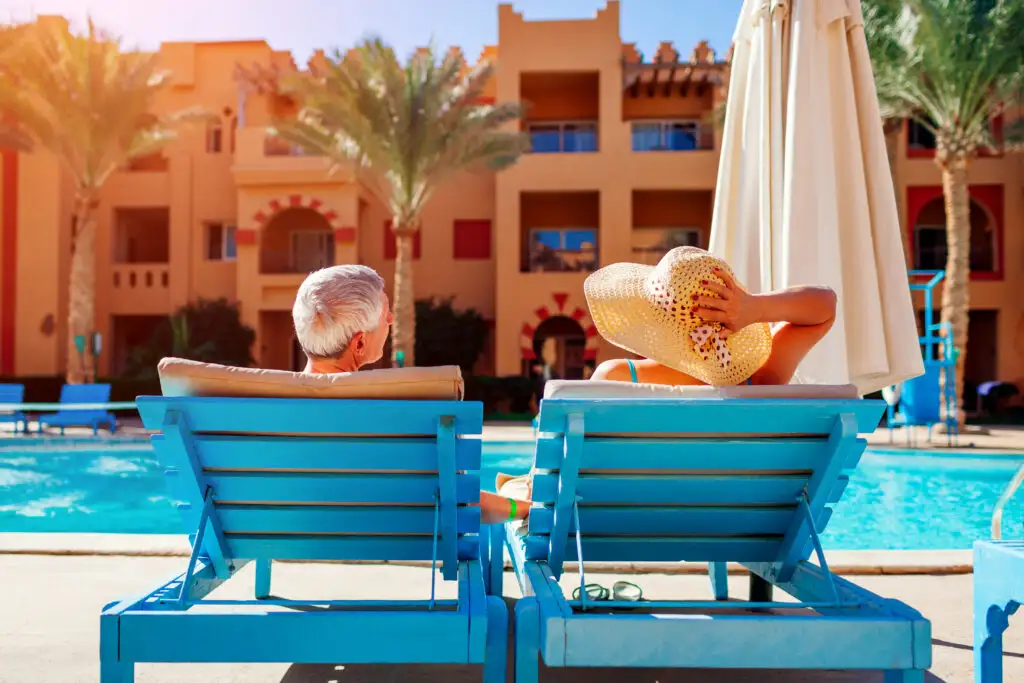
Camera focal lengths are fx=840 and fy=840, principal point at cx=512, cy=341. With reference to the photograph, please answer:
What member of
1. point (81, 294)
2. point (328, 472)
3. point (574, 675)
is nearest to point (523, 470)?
point (574, 675)

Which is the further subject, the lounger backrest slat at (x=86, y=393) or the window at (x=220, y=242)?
the window at (x=220, y=242)

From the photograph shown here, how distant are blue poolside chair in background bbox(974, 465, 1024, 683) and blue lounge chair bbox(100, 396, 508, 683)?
4.25 feet

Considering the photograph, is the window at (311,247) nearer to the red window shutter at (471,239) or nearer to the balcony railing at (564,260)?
the red window shutter at (471,239)

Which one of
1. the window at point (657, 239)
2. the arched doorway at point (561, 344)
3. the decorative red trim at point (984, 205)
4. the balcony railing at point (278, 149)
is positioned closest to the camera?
the decorative red trim at point (984, 205)

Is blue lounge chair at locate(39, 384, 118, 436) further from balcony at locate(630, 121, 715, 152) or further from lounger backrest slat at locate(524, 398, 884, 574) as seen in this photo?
balcony at locate(630, 121, 715, 152)

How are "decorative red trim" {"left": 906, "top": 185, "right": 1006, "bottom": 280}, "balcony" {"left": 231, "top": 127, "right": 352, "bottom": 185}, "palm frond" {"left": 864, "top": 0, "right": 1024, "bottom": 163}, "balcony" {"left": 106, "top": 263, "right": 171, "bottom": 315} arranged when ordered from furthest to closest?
"balcony" {"left": 106, "top": 263, "right": 171, "bottom": 315}
"balcony" {"left": 231, "top": 127, "right": 352, "bottom": 185}
"decorative red trim" {"left": 906, "top": 185, "right": 1006, "bottom": 280}
"palm frond" {"left": 864, "top": 0, "right": 1024, "bottom": 163}

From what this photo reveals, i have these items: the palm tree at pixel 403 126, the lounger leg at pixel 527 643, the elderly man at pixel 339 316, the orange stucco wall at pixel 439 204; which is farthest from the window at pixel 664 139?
the lounger leg at pixel 527 643

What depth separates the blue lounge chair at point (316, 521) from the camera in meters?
2.02

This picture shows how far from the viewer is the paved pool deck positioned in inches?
109

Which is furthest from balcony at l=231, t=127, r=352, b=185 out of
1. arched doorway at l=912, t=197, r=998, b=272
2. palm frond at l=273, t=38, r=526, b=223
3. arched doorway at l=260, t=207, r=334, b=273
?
arched doorway at l=912, t=197, r=998, b=272

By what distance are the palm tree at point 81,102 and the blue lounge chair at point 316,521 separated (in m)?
16.7

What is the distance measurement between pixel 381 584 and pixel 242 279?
19.8 meters

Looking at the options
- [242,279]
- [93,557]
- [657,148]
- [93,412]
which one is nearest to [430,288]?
[242,279]

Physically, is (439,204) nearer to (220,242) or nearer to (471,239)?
(471,239)
